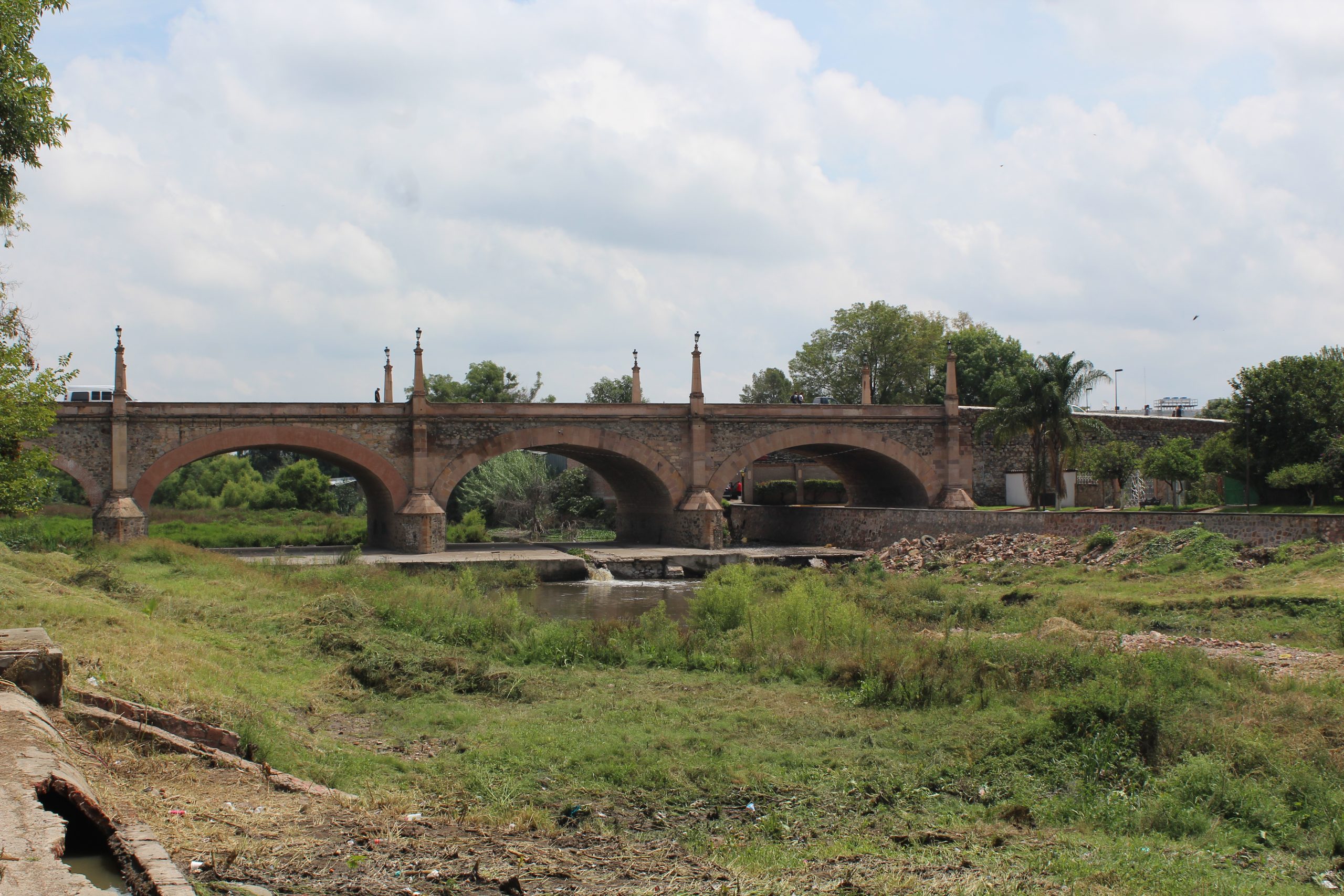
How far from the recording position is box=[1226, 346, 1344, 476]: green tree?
27047 millimetres

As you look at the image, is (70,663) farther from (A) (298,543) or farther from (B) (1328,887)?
(A) (298,543)

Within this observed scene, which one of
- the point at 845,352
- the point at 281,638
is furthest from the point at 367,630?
the point at 845,352

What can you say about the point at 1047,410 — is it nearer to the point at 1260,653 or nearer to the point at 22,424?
the point at 1260,653

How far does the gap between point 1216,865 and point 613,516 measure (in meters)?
43.0

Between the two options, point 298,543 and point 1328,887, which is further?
point 298,543

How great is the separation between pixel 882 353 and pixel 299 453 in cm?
3191

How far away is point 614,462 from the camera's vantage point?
1439 inches

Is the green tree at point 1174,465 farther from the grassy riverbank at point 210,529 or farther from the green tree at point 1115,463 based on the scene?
the grassy riverbank at point 210,529

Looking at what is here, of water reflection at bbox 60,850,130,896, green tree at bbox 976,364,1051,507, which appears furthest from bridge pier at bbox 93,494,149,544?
water reflection at bbox 60,850,130,896

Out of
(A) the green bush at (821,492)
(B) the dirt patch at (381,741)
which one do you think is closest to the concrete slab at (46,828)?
(B) the dirt patch at (381,741)

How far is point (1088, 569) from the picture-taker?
21.9 m

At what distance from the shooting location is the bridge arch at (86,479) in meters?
27.9

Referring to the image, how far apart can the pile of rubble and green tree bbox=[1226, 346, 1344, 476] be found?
7608 millimetres

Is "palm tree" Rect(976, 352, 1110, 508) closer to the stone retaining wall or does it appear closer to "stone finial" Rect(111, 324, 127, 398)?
the stone retaining wall
